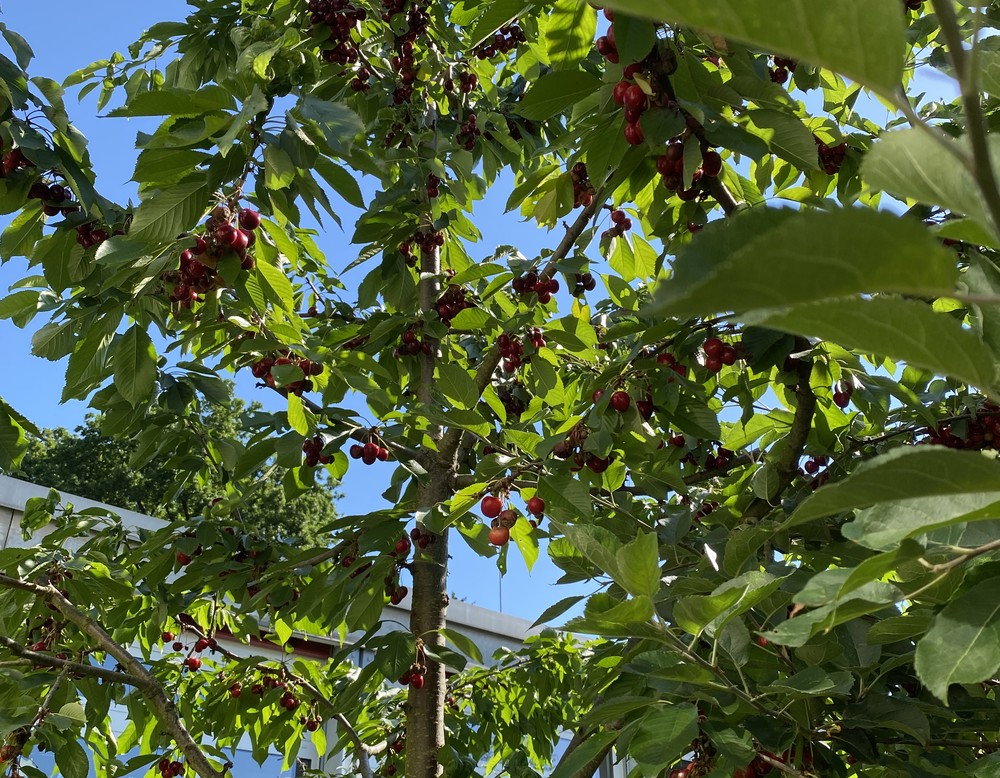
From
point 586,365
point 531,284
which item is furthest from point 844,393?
point 531,284

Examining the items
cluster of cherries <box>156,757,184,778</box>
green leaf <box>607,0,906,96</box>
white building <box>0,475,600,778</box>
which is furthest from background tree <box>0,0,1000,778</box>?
white building <box>0,475,600,778</box>

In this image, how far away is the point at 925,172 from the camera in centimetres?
51

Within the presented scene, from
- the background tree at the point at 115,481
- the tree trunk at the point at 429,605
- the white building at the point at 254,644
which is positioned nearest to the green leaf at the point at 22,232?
the tree trunk at the point at 429,605

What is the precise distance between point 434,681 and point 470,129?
2177mm

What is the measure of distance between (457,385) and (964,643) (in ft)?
4.16

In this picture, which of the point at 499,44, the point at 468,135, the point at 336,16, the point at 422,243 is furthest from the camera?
the point at 499,44

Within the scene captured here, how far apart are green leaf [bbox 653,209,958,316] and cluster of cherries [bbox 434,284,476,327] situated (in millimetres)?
2823

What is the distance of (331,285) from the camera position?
424cm

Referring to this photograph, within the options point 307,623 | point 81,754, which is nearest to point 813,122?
point 307,623

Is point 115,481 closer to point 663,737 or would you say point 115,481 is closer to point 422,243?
point 422,243

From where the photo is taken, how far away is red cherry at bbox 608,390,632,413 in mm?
2246

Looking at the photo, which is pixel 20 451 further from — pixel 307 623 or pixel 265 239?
pixel 307 623

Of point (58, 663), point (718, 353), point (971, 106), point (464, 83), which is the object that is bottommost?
point (971, 106)

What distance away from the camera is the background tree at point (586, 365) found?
1.69 ft
